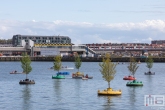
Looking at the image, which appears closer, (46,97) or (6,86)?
(46,97)

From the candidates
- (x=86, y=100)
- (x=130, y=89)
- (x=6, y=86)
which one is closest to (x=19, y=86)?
(x=6, y=86)

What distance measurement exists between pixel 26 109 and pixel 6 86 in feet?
108

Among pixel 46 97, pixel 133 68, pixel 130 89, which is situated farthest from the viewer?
pixel 133 68

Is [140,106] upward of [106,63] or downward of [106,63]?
downward

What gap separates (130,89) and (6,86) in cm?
2206

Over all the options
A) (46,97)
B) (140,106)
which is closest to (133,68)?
(46,97)

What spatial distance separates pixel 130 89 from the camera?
9088 cm

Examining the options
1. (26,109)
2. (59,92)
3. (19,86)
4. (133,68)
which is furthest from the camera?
(133,68)

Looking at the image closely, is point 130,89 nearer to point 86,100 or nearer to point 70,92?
point 70,92

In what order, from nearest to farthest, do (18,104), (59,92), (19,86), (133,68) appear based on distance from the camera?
1. (18,104)
2. (59,92)
3. (19,86)
4. (133,68)

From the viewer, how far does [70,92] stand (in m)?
86.1

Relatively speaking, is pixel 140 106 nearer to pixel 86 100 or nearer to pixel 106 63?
pixel 86 100

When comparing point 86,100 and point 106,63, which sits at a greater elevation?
point 106,63

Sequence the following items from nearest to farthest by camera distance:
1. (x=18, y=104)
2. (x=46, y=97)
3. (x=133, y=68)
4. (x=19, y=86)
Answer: (x=18, y=104), (x=46, y=97), (x=19, y=86), (x=133, y=68)
